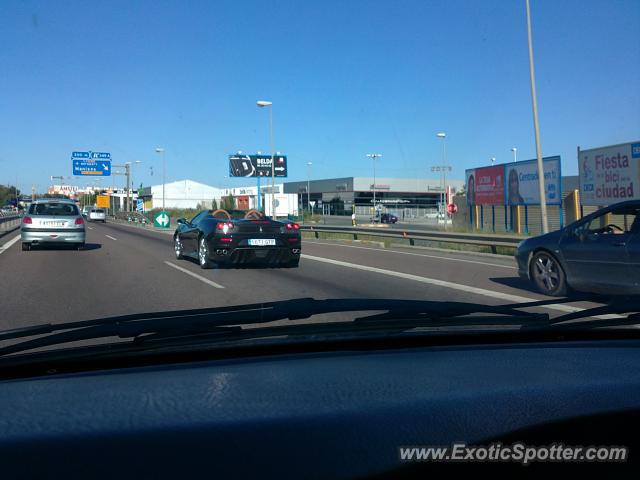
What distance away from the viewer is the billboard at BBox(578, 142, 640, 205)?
2836cm

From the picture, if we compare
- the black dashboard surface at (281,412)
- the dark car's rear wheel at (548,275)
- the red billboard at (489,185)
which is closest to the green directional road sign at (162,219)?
the red billboard at (489,185)

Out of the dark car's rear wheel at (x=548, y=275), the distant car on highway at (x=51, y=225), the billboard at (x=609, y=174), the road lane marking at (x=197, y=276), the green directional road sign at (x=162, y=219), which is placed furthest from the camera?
the green directional road sign at (x=162, y=219)

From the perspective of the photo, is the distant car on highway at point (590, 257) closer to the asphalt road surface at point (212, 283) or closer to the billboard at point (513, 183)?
the asphalt road surface at point (212, 283)

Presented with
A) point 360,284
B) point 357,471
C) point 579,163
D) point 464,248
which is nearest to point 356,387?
point 357,471

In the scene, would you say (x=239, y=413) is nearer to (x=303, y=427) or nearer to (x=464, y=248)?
(x=303, y=427)

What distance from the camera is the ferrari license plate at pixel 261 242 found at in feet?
41.5

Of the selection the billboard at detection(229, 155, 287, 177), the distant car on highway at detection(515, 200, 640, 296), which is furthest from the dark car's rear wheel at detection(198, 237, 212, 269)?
the billboard at detection(229, 155, 287, 177)

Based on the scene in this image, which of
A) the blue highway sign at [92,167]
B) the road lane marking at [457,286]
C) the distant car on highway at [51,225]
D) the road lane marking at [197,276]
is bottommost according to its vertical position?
the road lane marking at [457,286]

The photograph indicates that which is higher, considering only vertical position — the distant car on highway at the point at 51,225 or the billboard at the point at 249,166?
the billboard at the point at 249,166

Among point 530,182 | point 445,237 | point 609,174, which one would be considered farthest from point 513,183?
point 445,237

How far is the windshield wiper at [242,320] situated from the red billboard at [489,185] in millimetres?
36815

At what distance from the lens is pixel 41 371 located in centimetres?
256

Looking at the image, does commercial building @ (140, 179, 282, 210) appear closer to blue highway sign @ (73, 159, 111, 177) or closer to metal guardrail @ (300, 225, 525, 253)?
blue highway sign @ (73, 159, 111, 177)

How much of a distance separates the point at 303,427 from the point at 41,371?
1.49 meters
